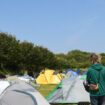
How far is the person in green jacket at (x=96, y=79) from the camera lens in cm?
1038

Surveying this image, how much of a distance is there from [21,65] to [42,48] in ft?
61.4

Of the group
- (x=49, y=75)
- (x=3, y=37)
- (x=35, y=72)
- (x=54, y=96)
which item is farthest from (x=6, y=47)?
(x=54, y=96)

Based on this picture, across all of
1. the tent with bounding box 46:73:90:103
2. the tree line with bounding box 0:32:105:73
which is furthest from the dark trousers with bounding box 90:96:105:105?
the tree line with bounding box 0:32:105:73

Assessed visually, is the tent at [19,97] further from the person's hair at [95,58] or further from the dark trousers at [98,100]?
the dark trousers at [98,100]

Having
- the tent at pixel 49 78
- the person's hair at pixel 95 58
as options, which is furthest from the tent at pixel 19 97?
the tent at pixel 49 78

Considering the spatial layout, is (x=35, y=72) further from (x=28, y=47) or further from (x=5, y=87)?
(x=5, y=87)

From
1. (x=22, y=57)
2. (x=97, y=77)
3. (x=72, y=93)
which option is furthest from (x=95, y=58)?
(x=22, y=57)

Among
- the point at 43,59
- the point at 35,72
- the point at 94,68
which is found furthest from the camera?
the point at 43,59

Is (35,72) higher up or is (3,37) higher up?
(3,37)

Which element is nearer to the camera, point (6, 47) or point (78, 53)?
point (6, 47)

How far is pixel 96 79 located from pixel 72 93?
687 centimetres

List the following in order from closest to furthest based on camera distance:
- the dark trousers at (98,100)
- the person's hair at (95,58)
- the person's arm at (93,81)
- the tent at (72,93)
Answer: the person's hair at (95,58)
the person's arm at (93,81)
the dark trousers at (98,100)
the tent at (72,93)

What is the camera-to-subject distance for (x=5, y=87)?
635cm

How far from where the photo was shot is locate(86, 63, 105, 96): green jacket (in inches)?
409
